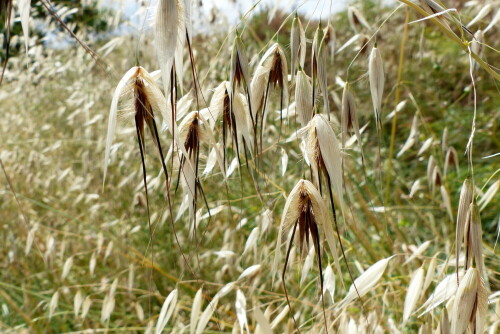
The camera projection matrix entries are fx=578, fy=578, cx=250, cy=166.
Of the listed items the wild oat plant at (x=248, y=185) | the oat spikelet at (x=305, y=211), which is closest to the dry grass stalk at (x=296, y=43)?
the wild oat plant at (x=248, y=185)

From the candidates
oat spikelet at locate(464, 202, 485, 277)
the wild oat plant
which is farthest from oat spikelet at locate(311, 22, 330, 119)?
oat spikelet at locate(464, 202, 485, 277)

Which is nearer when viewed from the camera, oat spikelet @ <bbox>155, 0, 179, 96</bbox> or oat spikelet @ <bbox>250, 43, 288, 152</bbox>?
oat spikelet @ <bbox>155, 0, 179, 96</bbox>

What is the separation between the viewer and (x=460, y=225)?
0.46 m

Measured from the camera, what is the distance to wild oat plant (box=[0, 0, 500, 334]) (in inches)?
17.5

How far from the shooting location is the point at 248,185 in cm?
165

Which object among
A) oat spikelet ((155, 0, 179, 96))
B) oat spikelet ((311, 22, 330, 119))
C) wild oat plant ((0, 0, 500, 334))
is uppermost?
oat spikelet ((155, 0, 179, 96))

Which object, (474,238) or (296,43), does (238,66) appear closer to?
(296,43)

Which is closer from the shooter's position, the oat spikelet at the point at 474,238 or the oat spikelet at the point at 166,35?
the oat spikelet at the point at 166,35

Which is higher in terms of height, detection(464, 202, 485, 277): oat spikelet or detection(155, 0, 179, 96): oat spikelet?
detection(155, 0, 179, 96): oat spikelet

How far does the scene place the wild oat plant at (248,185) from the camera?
0.45 meters

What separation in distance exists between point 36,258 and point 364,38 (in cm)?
121

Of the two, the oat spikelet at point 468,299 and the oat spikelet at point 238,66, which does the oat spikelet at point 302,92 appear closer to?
the oat spikelet at point 238,66

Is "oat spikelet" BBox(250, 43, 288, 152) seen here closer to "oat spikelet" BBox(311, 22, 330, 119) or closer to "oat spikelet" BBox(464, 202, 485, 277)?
"oat spikelet" BBox(311, 22, 330, 119)

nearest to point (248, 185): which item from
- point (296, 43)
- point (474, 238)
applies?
point (296, 43)
